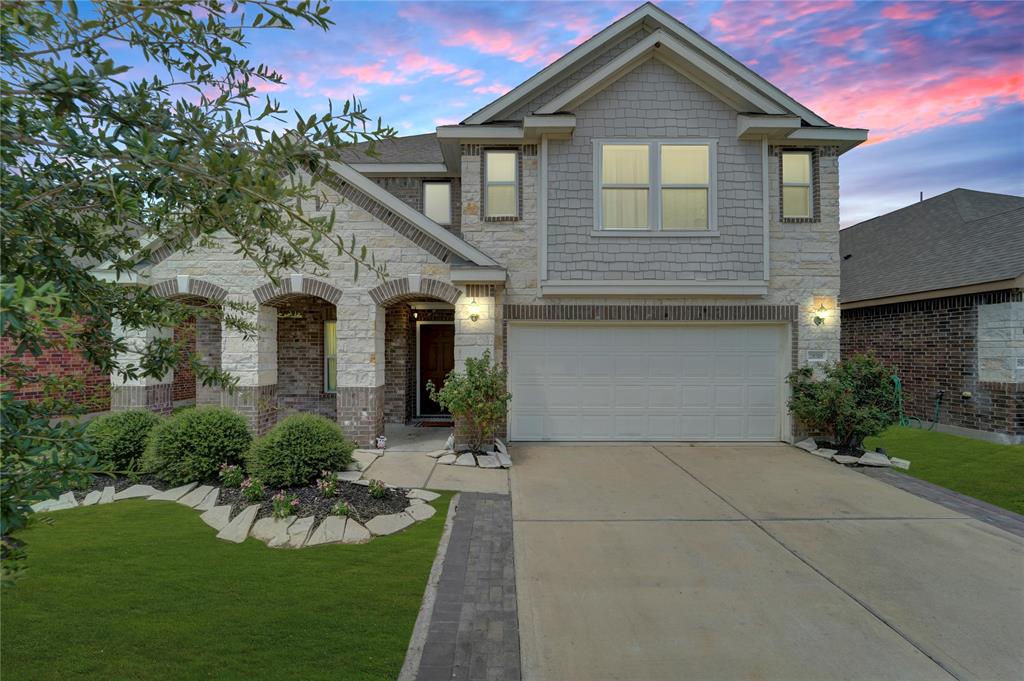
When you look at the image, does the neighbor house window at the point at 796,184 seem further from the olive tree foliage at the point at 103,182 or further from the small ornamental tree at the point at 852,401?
the olive tree foliage at the point at 103,182

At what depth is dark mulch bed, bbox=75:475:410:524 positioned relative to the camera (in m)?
5.93

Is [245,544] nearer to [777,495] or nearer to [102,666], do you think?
[102,666]

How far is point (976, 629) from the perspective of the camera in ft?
12.8

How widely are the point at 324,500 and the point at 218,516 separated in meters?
1.19

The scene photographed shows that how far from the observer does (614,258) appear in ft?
32.8

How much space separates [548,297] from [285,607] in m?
7.26

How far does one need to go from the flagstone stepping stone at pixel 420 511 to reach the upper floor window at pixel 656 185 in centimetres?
638

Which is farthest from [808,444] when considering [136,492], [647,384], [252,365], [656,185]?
[136,492]

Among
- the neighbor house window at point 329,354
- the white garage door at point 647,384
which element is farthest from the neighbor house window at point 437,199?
the white garage door at point 647,384

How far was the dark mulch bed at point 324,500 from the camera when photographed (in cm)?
593

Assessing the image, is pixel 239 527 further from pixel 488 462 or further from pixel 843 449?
pixel 843 449

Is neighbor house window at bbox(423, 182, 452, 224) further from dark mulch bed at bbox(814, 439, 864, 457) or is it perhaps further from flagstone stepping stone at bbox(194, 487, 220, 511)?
dark mulch bed at bbox(814, 439, 864, 457)

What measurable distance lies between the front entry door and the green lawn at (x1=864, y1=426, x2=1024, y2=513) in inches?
378

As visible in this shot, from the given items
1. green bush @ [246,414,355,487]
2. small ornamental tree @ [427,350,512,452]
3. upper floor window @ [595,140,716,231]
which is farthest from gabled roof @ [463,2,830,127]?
green bush @ [246,414,355,487]
